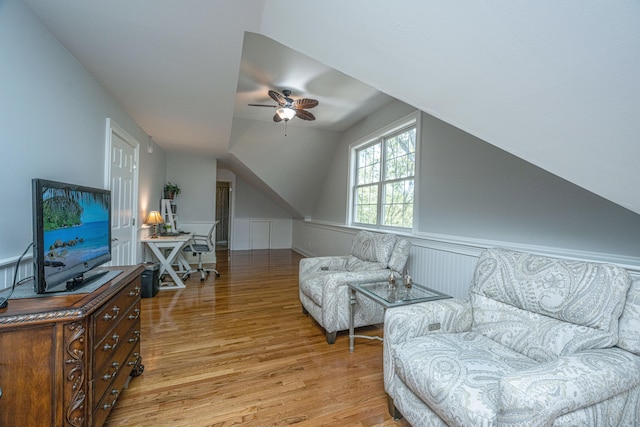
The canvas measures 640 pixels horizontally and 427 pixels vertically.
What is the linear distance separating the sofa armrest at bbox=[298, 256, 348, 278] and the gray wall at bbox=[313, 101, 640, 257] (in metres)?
1.01

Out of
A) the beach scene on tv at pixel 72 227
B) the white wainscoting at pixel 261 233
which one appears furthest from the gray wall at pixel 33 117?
the white wainscoting at pixel 261 233

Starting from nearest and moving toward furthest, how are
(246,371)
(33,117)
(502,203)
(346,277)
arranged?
1. (33,117)
2. (246,371)
3. (502,203)
4. (346,277)

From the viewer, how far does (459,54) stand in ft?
3.59

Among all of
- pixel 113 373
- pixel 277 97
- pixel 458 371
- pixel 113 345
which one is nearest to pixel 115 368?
pixel 113 373

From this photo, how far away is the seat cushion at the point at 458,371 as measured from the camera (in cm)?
102

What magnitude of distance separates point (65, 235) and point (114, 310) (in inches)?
17.5

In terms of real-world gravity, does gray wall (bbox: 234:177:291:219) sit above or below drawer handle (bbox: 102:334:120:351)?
above

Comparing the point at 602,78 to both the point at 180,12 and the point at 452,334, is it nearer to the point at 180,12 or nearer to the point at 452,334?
the point at 452,334

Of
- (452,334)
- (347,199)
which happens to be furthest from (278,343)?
(347,199)

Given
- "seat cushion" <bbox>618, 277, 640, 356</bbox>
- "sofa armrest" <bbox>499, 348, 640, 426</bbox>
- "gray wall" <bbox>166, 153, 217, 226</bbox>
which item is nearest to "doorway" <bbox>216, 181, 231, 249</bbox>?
"gray wall" <bbox>166, 153, 217, 226</bbox>

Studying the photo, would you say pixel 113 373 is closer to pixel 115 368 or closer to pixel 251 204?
pixel 115 368

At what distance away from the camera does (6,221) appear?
133cm

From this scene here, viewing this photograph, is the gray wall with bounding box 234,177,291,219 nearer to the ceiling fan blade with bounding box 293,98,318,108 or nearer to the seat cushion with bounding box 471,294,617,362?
the ceiling fan blade with bounding box 293,98,318,108

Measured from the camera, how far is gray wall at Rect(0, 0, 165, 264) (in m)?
1.31
